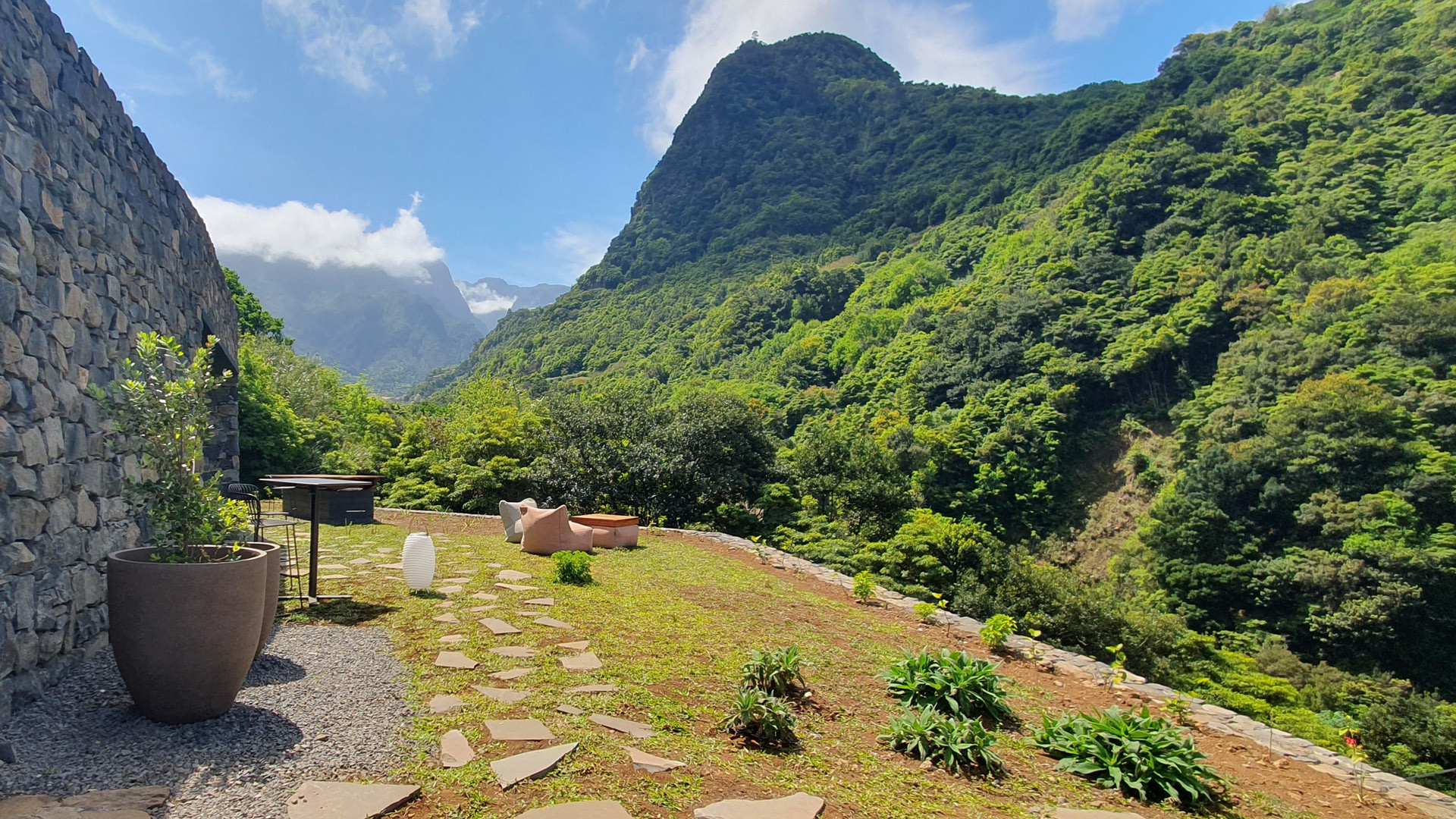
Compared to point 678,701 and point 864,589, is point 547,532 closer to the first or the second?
point 864,589

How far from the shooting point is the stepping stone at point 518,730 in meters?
3.06

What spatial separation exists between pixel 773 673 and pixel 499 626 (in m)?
2.27

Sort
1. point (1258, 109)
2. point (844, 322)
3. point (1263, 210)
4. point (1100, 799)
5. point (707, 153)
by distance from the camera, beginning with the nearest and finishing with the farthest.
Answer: point (1100, 799) → point (1263, 210) → point (1258, 109) → point (844, 322) → point (707, 153)

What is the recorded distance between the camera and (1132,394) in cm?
3519

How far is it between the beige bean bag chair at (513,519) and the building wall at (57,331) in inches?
207

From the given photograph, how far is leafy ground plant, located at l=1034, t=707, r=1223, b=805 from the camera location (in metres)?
3.41

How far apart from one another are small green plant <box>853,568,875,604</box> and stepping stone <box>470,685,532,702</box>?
16.2 ft

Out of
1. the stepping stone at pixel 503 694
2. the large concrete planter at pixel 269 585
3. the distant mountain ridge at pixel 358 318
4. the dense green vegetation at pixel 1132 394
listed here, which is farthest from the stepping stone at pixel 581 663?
the distant mountain ridge at pixel 358 318

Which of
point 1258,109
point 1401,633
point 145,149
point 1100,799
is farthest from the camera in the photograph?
point 1258,109

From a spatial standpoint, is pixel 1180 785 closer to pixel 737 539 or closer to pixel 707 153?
pixel 737 539

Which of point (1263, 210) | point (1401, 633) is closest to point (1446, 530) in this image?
point (1401, 633)

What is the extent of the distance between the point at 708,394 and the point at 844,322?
122 ft

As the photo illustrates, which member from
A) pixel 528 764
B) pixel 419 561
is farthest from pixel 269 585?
pixel 419 561

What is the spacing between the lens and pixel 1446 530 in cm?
2120
